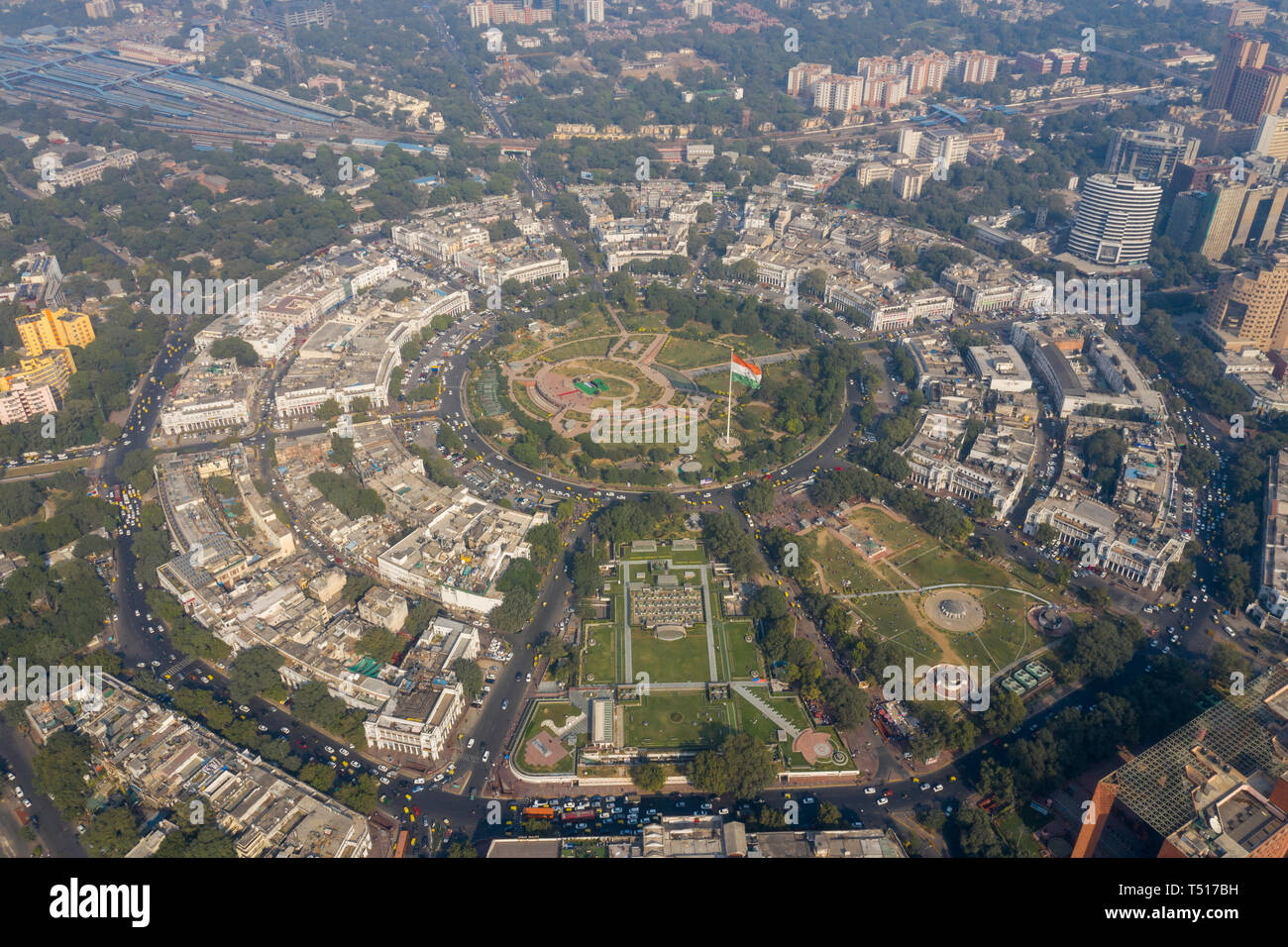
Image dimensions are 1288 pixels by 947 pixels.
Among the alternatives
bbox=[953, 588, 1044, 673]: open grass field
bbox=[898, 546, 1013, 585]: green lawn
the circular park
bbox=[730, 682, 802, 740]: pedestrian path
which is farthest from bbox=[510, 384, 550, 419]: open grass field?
bbox=[953, 588, 1044, 673]: open grass field

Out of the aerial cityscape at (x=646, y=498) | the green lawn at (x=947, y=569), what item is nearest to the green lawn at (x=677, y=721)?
the aerial cityscape at (x=646, y=498)

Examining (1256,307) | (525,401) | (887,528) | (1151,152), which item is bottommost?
(887,528)

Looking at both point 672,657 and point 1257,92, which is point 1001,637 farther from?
point 1257,92

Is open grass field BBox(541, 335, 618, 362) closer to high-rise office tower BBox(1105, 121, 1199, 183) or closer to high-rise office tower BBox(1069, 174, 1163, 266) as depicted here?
high-rise office tower BBox(1069, 174, 1163, 266)

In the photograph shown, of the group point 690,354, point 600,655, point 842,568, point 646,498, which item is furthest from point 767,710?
point 690,354

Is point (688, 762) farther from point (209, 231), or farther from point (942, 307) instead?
point (209, 231)
